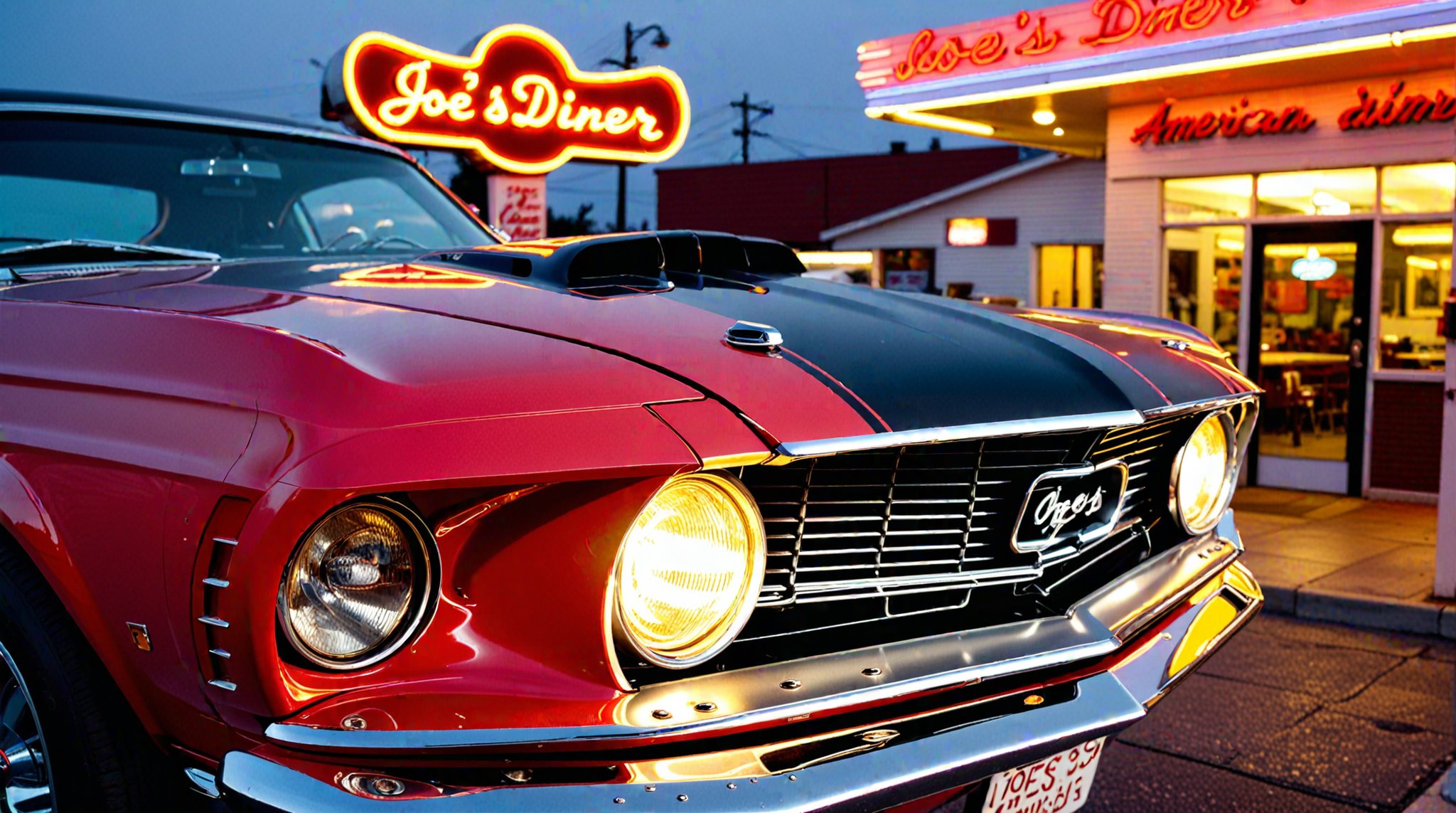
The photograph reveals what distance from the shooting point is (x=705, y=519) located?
1645 mm

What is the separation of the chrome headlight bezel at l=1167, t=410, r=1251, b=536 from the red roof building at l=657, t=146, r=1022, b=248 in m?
23.4

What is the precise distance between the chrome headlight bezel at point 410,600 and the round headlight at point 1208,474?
1.59 metres

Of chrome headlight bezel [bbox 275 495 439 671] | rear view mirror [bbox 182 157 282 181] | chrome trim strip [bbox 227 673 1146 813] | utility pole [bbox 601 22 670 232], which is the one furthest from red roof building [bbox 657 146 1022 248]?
chrome headlight bezel [bbox 275 495 439 671]

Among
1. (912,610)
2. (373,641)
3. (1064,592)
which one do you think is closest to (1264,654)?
(1064,592)

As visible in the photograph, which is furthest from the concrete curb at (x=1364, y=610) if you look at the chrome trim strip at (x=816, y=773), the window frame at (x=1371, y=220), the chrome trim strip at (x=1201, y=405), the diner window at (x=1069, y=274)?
the diner window at (x=1069, y=274)

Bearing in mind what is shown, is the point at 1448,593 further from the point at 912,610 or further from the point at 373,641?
the point at 373,641

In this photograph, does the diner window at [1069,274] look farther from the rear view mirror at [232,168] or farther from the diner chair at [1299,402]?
the rear view mirror at [232,168]

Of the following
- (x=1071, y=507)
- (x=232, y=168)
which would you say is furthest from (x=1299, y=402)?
(x=232, y=168)

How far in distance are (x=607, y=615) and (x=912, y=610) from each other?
58 centimetres

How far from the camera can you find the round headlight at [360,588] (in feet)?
4.79

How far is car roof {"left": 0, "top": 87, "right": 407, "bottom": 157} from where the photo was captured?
2902 millimetres

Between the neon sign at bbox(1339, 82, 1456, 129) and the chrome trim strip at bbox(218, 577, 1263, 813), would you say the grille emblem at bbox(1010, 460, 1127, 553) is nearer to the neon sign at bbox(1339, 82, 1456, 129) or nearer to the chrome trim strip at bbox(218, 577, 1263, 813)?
the chrome trim strip at bbox(218, 577, 1263, 813)

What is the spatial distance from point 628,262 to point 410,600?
989 millimetres

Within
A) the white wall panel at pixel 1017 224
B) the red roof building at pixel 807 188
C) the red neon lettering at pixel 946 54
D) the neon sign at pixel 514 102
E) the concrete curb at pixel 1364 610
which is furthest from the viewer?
the red roof building at pixel 807 188
